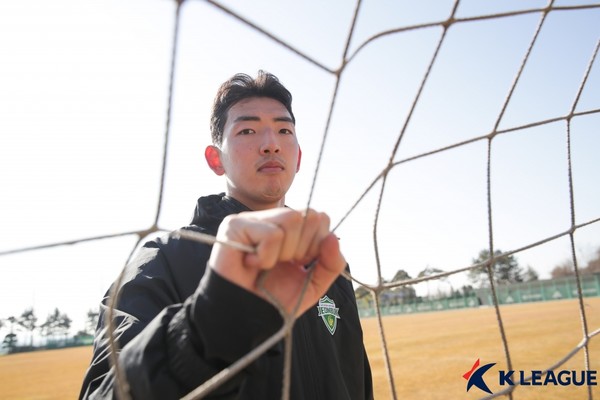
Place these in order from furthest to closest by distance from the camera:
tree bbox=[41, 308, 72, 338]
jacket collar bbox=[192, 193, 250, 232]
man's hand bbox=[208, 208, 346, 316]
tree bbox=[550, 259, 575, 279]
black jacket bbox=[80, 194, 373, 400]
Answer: tree bbox=[550, 259, 575, 279]
tree bbox=[41, 308, 72, 338]
jacket collar bbox=[192, 193, 250, 232]
black jacket bbox=[80, 194, 373, 400]
man's hand bbox=[208, 208, 346, 316]

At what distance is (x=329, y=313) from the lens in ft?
4.62

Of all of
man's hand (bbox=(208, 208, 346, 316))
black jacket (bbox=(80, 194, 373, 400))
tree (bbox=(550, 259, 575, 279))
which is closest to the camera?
man's hand (bbox=(208, 208, 346, 316))

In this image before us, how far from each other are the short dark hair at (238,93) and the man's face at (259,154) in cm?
7

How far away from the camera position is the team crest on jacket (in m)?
1.37

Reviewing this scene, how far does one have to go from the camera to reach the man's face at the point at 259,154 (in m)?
1.38

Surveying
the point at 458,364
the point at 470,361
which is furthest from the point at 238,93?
the point at 470,361

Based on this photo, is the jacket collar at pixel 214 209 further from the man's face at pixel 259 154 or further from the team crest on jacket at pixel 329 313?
the team crest on jacket at pixel 329 313

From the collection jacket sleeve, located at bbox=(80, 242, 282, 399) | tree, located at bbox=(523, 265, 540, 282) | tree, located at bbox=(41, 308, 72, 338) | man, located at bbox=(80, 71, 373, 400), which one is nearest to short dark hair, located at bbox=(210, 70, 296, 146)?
man, located at bbox=(80, 71, 373, 400)

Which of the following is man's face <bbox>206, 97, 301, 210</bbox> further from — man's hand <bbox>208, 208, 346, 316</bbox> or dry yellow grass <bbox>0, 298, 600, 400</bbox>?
dry yellow grass <bbox>0, 298, 600, 400</bbox>

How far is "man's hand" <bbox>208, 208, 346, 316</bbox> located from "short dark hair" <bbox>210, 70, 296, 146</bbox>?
0.91 metres

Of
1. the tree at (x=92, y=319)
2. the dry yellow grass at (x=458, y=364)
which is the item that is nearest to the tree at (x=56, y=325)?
the tree at (x=92, y=319)

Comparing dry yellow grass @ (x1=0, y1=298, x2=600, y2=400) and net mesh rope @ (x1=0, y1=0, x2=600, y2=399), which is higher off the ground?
net mesh rope @ (x1=0, y1=0, x2=600, y2=399)

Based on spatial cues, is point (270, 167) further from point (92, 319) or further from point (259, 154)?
point (92, 319)

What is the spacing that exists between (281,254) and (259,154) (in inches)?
28.9
